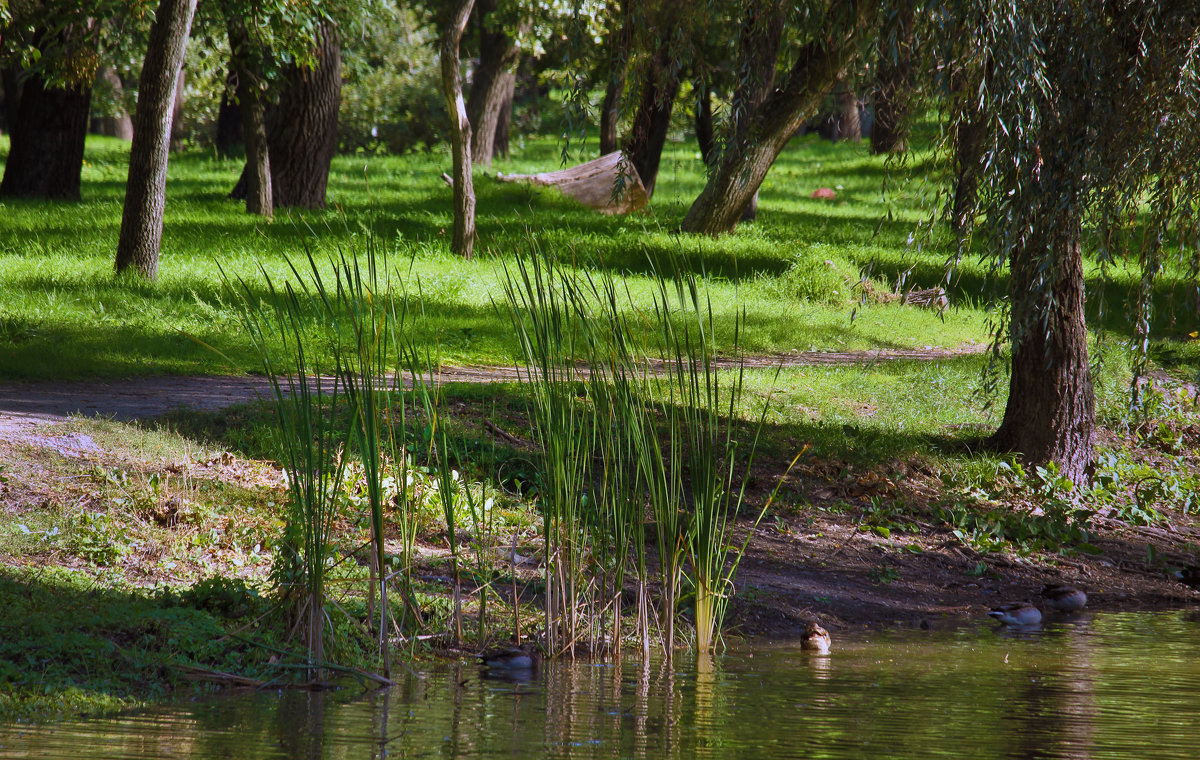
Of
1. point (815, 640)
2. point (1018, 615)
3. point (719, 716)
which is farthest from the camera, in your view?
point (1018, 615)

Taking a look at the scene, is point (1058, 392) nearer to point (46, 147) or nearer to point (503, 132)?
point (46, 147)

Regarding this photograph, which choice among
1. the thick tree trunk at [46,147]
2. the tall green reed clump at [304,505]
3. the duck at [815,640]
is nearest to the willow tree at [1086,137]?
the duck at [815,640]

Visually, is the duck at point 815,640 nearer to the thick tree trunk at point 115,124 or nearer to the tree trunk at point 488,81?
the tree trunk at point 488,81

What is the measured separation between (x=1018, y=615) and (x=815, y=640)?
1.28 meters

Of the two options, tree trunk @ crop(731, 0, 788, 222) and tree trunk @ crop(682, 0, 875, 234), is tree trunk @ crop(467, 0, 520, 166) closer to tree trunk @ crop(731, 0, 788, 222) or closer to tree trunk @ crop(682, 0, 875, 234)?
tree trunk @ crop(682, 0, 875, 234)

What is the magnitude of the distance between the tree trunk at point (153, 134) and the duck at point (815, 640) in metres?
6.77

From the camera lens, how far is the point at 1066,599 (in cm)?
606

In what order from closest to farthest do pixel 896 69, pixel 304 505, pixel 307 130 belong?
pixel 304 505
pixel 896 69
pixel 307 130

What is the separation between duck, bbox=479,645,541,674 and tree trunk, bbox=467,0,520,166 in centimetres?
1509

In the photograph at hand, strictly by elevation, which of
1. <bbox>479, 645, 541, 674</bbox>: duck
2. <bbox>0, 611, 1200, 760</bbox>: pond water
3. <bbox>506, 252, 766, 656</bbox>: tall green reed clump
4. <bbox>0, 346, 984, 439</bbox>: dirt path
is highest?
<bbox>506, 252, 766, 656</bbox>: tall green reed clump

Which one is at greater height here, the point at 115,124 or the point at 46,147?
the point at 115,124

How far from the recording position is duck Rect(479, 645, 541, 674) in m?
4.22

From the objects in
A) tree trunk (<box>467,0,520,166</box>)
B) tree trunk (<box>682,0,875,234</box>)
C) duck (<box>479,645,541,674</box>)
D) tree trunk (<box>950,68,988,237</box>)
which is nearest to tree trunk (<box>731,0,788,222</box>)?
tree trunk (<box>682,0,875,234</box>)

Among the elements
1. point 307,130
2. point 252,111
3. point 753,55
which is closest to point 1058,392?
point 753,55
